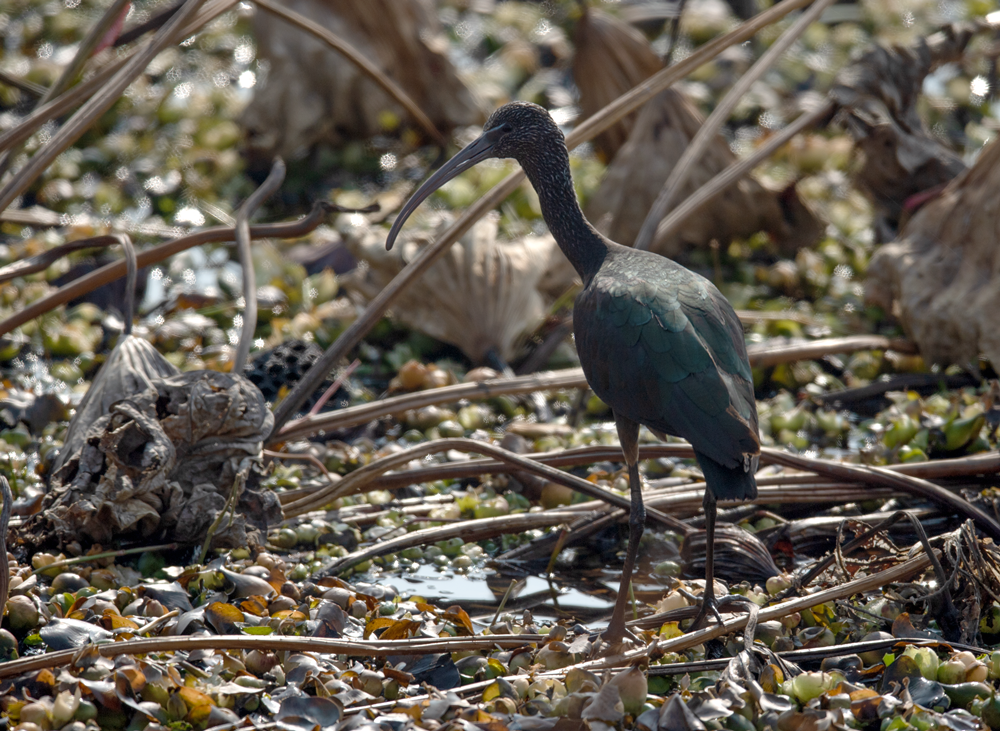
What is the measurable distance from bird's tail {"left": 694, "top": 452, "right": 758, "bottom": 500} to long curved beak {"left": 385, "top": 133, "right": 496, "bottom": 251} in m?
1.29

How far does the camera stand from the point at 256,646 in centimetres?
249

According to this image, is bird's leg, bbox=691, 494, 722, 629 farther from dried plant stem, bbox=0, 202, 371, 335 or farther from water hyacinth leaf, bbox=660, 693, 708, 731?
dried plant stem, bbox=0, 202, 371, 335

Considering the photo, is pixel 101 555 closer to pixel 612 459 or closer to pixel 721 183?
pixel 612 459

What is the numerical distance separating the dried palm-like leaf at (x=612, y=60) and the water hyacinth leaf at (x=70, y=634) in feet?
14.1

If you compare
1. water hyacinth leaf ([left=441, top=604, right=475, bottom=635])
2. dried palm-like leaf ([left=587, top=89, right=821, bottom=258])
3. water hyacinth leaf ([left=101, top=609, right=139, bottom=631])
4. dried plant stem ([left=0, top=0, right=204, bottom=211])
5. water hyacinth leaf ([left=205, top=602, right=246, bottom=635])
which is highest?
dried plant stem ([left=0, top=0, right=204, bottom=211])

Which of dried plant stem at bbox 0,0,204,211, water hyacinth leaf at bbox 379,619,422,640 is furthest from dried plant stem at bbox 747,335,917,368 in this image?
dried plant stem at bbox 0,0,204,211

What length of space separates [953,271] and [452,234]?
2.32 metres

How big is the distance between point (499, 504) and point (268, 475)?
0.86m

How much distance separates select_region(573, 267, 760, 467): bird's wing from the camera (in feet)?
8.85

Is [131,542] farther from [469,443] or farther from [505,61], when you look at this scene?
[505,61]

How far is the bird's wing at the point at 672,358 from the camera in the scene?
2697 millimetres

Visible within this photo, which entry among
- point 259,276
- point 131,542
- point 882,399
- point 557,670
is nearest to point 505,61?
point 259,276

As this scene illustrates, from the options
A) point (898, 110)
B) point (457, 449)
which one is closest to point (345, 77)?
point (898, 110)

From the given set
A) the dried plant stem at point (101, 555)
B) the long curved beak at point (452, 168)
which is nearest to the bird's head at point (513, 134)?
the long curved beak at point (452, 168)
